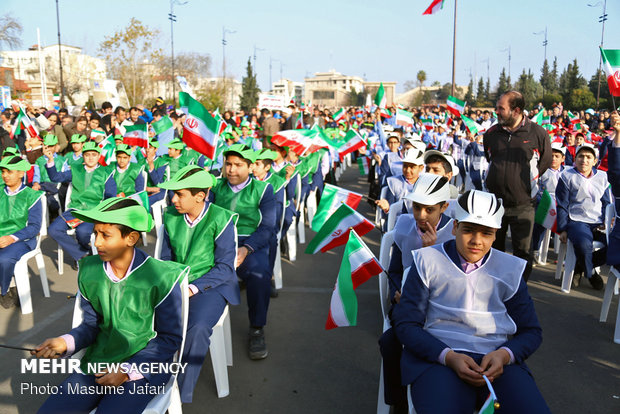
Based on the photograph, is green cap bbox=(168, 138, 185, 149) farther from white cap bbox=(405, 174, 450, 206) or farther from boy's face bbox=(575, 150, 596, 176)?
boy's face bbox=(575, 150, 596, 176)

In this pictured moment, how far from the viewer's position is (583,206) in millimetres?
5926

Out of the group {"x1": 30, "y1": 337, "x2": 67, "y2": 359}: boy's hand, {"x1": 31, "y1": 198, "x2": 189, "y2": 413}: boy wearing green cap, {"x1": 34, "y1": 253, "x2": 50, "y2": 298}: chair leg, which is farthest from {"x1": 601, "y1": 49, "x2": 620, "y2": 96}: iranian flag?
{"x1": 34, "y1": 253, "x2": 50, "y2": 298}: chair leg

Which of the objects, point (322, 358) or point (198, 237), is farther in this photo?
point (322, 358)

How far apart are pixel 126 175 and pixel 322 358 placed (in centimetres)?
479

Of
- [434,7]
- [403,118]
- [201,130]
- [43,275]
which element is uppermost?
[434,7]

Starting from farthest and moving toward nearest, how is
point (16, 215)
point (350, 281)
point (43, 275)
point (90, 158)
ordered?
point (90, 158)
point (43, 275)
point (16, 215)
point (350, 281)

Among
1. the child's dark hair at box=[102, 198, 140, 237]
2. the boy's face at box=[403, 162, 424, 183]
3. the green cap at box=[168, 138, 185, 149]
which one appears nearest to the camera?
the child's dark hair at box=[102, 198, 140, 237]

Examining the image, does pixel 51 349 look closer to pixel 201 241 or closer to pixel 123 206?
pixel 123 206

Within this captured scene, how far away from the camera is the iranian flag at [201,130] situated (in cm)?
548

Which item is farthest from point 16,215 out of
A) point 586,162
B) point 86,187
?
point 586,162

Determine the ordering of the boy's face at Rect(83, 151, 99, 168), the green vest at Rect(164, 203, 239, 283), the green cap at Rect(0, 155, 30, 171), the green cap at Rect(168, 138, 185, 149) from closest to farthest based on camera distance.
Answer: the green vest at Rect(164, 203, 239, 283)
the green cap at Rect(0, 155, 30, 171)
the boy's face at Rect(83, 151, 99, 168)
the green cap at Rect(168, 138, 185, 149)

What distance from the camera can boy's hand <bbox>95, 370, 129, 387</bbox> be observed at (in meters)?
2.50

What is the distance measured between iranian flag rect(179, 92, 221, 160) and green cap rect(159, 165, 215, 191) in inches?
68.4

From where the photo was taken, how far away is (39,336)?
4.50 metres
